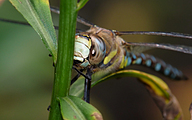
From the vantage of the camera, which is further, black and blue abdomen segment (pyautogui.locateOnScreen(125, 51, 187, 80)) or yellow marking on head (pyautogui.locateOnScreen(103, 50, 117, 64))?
black and blue abdomen segment (pyautogui.locateOnScreen(125, 51, 187, 80))

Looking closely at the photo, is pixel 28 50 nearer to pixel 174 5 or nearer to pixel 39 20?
pixel 39 20

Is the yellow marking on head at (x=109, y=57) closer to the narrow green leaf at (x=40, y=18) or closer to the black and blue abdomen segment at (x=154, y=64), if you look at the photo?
the black and blue abdomen segment at (x=154, y=64)

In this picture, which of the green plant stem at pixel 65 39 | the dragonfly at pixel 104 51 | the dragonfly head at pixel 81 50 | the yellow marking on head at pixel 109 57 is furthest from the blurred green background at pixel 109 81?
the green plant stem at pixel 65 39

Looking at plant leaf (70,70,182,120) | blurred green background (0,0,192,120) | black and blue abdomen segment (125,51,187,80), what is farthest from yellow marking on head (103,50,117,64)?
blurred green background (0,0,192,120)

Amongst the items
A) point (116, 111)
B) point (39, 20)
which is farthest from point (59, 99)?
point (116, 111)

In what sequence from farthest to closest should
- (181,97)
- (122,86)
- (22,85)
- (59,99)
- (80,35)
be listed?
1. (122,86)
2. (181,97)
3. (22,85)
4. (80,35)
5. (59,99)

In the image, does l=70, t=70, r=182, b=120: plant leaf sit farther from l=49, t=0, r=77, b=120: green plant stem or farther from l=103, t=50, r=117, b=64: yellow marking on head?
l=49, t=0, r=77, b=120: green plant stem
